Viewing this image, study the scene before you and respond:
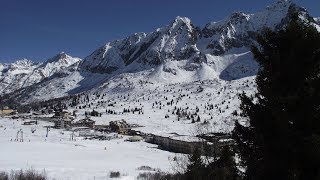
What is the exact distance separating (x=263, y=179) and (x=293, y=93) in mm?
3249

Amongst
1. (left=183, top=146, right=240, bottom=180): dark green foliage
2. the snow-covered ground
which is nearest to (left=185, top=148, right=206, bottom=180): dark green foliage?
(left=183, top=146, right=240, bottom=180): dark green foliage

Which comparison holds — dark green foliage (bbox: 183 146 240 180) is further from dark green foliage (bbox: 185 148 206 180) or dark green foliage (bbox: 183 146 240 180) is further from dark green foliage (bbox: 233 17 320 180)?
dark green foliage (bbox: 233 17 320 180)

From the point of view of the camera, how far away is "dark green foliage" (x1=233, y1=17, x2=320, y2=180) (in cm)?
1538

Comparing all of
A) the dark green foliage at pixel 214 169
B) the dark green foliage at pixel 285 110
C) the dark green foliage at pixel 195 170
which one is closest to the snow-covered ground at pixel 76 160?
the dark green foliage at pixel 195 170

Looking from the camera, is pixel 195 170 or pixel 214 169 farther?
pixel 214 169

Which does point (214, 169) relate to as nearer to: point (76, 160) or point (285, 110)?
point (285, 110)

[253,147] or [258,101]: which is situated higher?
[258,101]

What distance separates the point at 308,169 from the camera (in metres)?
15.5

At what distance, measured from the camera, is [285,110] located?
15609mm

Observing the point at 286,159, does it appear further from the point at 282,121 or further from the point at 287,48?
the point at 287,48

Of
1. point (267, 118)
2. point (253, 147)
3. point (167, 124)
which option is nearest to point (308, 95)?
point (267, 118)

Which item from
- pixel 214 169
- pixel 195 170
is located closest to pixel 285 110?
pixel 195 170

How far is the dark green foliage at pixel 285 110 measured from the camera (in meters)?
15.4

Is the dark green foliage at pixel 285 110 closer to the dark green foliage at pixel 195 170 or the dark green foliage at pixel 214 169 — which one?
the dark green foliage at pixel 214 169
